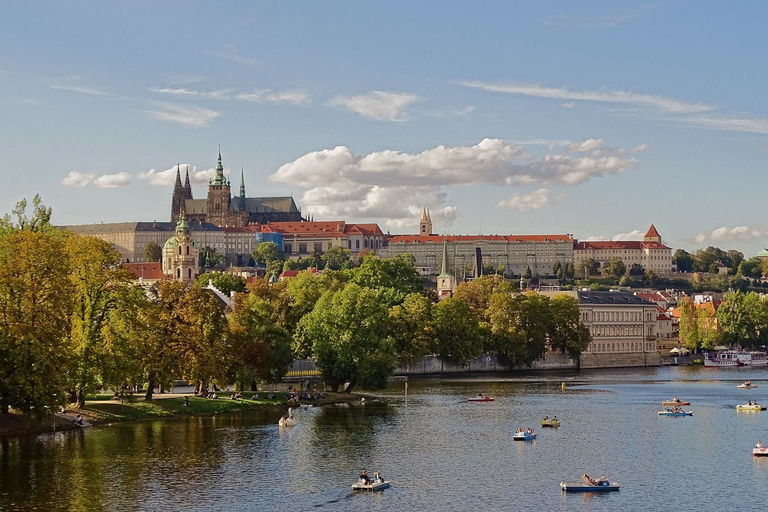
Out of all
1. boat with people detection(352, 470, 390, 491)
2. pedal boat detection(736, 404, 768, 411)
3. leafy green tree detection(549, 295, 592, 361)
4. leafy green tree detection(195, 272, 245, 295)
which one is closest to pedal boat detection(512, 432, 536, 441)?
boat with people detection(352, 470, 390, 491)

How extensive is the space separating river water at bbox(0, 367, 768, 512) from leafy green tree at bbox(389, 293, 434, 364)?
111ft

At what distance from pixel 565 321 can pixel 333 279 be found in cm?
2692

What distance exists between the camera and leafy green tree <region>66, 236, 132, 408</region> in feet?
217

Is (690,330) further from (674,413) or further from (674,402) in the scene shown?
(674,413)

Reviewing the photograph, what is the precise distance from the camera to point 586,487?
162 ft

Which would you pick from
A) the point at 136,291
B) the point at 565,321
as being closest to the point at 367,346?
the point at 136,291

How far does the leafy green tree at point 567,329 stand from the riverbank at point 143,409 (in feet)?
186

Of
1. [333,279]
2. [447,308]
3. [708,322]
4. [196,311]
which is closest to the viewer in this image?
[196,311]

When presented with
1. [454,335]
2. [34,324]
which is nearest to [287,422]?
[34,324]

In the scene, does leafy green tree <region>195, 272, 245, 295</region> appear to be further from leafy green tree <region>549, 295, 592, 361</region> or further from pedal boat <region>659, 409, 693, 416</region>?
pedal boat <region>659, 409, 693, 416</region>

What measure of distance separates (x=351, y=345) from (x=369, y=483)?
39.6 m

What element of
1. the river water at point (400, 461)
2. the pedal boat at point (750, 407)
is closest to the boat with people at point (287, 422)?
the river water at point (400, 461)

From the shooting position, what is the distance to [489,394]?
317ft

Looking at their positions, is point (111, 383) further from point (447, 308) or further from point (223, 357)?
point (447, 308)
